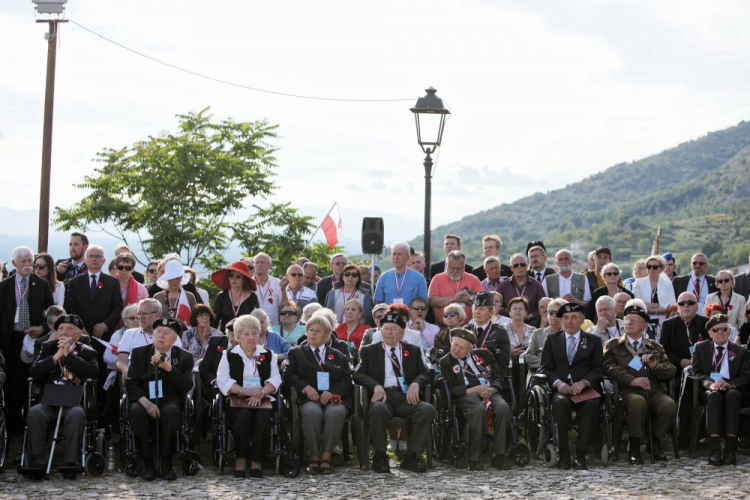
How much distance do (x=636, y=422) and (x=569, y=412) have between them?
656mm

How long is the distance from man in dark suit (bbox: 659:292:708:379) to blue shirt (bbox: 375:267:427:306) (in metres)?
2.68

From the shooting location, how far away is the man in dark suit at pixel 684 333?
9250 millimetres

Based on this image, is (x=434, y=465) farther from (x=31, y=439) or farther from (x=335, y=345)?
A: (x=31, y=439)

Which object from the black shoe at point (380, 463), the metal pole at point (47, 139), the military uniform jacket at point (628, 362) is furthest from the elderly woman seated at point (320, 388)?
the metal pole at point (47, 139)

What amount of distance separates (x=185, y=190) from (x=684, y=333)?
1650cm

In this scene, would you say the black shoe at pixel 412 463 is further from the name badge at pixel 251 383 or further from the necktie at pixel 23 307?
the necktie at pixel 23 307

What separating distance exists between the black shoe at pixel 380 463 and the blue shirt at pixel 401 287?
2.62 m

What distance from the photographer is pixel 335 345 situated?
27.8 feet

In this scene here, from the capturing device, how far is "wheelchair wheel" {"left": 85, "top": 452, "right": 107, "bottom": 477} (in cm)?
761

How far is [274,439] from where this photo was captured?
26.1ft

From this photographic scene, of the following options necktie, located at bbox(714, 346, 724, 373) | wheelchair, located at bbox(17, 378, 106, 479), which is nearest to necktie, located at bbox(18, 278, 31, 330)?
wheelchair, located at bbox(17, 378, 106, 479)

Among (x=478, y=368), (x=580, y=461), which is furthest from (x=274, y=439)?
(x=580, y=461)

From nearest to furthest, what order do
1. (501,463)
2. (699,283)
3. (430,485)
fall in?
(430,485) < (501,463) < (699,283)

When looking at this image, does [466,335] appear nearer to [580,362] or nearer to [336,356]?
[580,362]
